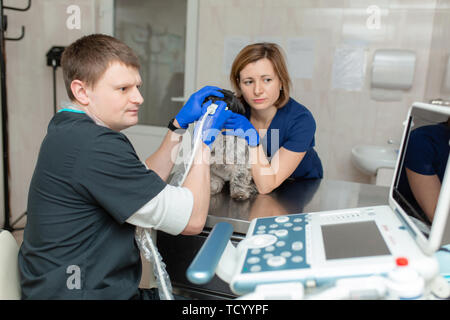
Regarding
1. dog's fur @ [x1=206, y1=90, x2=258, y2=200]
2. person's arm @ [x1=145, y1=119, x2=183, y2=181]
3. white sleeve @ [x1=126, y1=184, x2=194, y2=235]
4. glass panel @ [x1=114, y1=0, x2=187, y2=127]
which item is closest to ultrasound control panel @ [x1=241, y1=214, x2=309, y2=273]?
white sleeve @ [x1=126, y1=184, x2=194, y2=235]

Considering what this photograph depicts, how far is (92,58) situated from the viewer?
94cm

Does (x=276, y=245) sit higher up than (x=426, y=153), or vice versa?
(x=426, y=153)

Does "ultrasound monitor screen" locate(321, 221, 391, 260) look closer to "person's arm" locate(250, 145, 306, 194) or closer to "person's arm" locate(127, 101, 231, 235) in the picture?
"person's arm" locate(127, 101, 231, 235)

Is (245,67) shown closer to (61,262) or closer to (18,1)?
(61,262)

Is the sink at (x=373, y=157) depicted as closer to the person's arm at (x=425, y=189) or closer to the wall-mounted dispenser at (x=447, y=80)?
the wall-mounted dispenser at (x=447, y=80)

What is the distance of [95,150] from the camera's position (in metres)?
0.83

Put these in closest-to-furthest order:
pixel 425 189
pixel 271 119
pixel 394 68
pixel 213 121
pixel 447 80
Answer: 1. pixel 425 189
2. pixel 213 121
3. pixel 271 119
4. pixel 447 80
5. pixel 394 68

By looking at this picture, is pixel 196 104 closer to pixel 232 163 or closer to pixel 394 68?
pixel 232 163

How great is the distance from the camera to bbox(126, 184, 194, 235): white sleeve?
868mm

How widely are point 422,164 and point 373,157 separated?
169cm

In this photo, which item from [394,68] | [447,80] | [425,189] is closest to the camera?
[425,189]

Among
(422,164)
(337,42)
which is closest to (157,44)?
(337,42)

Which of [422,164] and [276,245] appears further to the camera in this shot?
[422,164]

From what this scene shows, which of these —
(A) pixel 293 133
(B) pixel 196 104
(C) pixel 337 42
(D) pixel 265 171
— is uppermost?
(C) pixel 337 42
